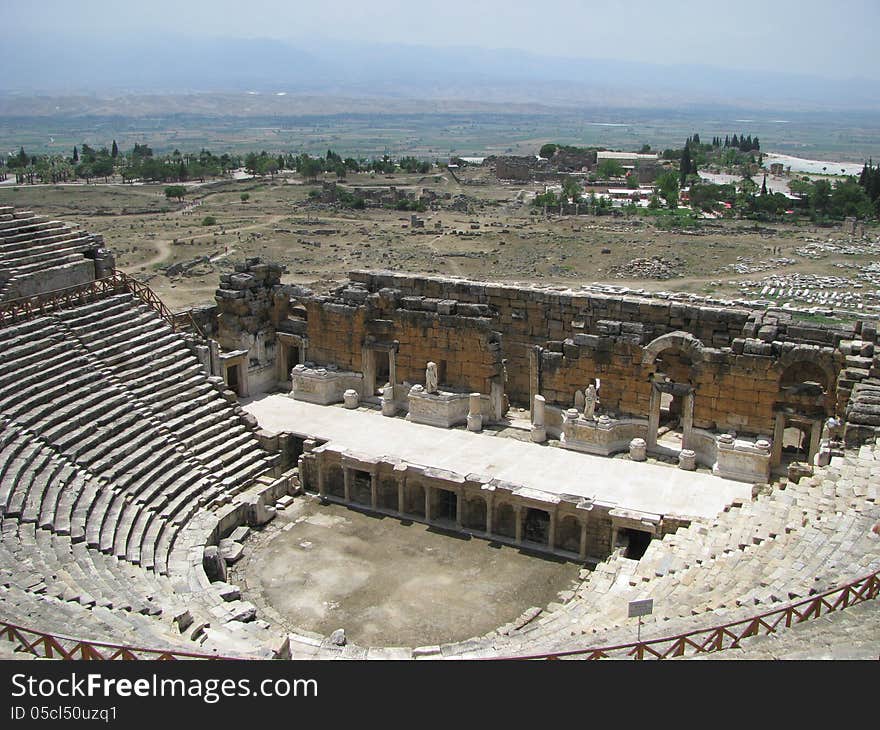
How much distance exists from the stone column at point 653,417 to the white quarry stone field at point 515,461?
1.15 m

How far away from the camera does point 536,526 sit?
21359 mm

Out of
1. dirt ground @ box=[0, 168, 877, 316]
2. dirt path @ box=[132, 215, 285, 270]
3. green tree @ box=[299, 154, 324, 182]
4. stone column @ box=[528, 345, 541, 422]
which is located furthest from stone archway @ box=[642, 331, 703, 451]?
green tree @ box=[299, 154, 324, 182]

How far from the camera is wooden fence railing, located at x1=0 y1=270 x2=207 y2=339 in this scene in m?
21.9

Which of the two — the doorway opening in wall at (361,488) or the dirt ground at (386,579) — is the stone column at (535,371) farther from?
the dirt ground at (386,579)

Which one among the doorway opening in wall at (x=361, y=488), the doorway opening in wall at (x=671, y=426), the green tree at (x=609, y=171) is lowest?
the doorway opening in wall at (x=361, y=488)

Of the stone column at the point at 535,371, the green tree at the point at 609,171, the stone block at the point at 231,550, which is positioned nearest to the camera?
the stone block at the point at 231,550

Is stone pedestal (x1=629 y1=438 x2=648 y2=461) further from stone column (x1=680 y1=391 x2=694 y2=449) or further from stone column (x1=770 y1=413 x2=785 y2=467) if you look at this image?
stone column (x1=770 y1=413 x2=785 y2=467)

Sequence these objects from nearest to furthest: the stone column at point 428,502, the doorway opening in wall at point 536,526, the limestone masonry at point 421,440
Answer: the limestone masonry at point 421,440, the doorway opening in wall at point 536,526, the stone column at point 428,502

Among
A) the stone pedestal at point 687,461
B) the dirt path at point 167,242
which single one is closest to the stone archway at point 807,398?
the stone pedestal at point 687,461

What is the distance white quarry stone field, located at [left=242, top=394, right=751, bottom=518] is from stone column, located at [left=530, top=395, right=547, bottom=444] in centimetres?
37

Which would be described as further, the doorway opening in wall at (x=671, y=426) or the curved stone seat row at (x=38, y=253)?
the doorway opening in wall at (x=671, y=426)

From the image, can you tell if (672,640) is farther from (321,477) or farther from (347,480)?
(321,477)

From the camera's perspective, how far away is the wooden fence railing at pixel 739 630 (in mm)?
11281

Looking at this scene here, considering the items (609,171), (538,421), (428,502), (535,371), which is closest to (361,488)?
(428,502)
